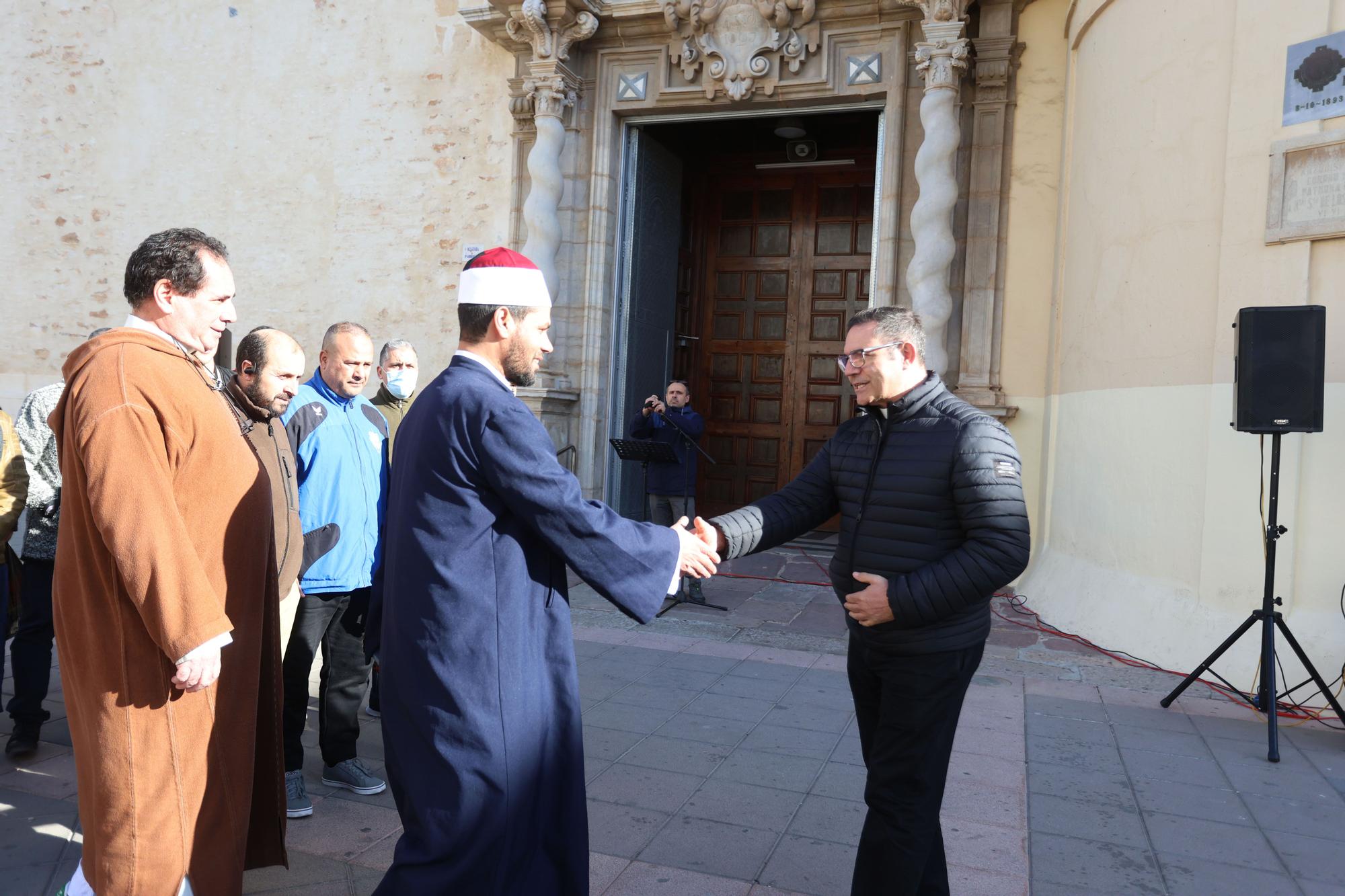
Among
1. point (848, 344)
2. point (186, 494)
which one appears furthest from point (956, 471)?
point (186, 494)

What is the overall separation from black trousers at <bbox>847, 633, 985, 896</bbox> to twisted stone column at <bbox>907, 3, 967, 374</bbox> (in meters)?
5.51

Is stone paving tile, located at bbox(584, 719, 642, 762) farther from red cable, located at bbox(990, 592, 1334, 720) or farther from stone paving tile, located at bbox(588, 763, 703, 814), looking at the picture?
red cable, located at bbox(990, 592, 1334, 720)

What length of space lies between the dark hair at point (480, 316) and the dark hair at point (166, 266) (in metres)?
0.65

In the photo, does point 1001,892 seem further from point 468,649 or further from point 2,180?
point 2,180

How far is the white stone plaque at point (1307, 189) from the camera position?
5.21m

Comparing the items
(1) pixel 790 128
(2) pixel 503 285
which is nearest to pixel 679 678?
(2) pixel 503 285

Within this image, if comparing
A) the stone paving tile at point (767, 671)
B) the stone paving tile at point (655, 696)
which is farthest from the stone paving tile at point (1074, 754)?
the stone paving tile at point (655, 696)

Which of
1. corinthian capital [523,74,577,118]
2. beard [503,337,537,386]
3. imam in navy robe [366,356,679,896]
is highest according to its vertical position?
corinthian capital [523,74,577,118]

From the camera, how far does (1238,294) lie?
5711 mm

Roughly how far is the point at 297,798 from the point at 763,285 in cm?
882

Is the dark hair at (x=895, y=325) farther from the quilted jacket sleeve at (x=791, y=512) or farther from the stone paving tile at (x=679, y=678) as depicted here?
the stone paving tile at (x=679, y=678)

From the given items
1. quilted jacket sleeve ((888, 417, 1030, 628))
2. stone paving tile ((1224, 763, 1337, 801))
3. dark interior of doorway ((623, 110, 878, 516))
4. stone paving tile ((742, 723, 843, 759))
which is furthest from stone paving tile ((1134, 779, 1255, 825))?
dark interior of doorway ((623, 110, 878, 516))

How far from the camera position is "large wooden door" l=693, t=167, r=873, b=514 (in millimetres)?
11094

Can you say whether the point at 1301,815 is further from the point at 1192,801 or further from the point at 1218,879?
the point at 1218,879
